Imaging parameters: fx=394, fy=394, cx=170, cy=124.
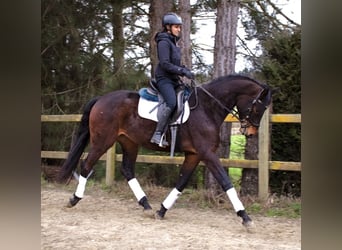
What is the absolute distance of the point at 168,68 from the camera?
8.01ft

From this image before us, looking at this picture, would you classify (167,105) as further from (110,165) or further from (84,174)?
(110,165)

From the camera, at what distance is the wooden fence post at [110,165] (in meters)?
3.69

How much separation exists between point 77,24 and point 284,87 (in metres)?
2.10

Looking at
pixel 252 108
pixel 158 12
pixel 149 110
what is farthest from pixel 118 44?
pixel 252 108

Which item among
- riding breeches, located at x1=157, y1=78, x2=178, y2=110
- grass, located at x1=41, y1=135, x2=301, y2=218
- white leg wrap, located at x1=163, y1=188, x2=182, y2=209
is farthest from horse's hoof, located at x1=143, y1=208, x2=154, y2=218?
riding breeches, located at x1=157, y1=78, x2=178, y2=110

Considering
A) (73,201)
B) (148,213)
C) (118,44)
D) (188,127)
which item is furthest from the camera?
(118,44)

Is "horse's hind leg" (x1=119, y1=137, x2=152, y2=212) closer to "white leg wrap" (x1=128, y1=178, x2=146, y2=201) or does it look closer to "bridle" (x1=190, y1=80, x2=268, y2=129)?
"white leg wrap" (x1=128, y1=178, x2=146, y2=201)

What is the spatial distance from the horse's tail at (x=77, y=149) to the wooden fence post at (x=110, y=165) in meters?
0.81

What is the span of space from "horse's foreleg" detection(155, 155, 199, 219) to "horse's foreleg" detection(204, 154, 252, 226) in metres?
0.23

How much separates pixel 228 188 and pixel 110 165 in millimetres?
1645

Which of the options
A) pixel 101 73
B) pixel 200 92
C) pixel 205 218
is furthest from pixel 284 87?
pixel 101 73

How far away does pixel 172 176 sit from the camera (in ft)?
11.8
